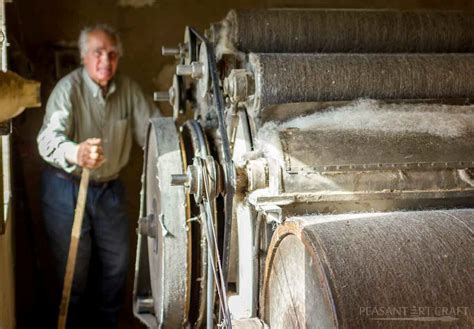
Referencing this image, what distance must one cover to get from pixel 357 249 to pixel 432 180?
50cm

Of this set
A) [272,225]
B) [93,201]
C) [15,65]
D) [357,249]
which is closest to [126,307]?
[93,201]

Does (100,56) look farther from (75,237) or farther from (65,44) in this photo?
(75,237)

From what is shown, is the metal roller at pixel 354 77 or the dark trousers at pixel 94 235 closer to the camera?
the metal roller at pixel 354 77

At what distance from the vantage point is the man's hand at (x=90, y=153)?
8.32 feet

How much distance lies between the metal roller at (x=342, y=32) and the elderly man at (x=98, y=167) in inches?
37.9

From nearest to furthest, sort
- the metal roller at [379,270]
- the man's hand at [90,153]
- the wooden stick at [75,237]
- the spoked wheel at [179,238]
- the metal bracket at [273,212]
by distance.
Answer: the metal roller at [379,270]
the metal bracket at [273,212]
the spoked wheel at [179,238]
the man's hand at [90,153]
the wooden stick at [75,237]

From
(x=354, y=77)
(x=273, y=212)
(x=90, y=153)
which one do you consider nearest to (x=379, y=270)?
(x=273, y=212)

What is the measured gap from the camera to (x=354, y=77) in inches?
74.4

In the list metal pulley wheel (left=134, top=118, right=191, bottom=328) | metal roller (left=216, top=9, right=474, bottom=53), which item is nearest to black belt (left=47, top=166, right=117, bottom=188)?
metal pulley wheel (left=134, top=118, right=191, bottom=328)

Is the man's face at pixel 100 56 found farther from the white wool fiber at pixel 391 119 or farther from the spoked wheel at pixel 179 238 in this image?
the white wool fiber at pixel 391 119

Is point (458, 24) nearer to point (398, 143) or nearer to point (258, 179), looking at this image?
point (398, 143)

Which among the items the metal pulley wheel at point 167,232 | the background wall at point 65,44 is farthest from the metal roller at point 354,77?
the background wall at point 65,44

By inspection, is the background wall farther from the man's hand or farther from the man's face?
the man's hand

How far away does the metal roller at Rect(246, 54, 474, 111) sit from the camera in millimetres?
1858
